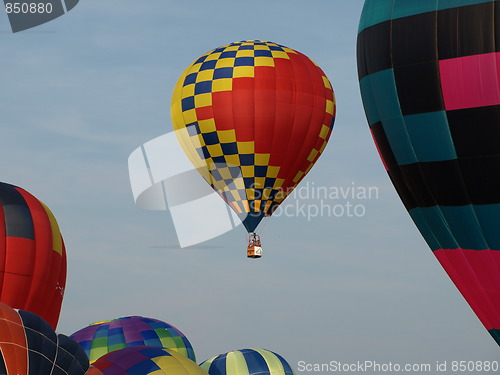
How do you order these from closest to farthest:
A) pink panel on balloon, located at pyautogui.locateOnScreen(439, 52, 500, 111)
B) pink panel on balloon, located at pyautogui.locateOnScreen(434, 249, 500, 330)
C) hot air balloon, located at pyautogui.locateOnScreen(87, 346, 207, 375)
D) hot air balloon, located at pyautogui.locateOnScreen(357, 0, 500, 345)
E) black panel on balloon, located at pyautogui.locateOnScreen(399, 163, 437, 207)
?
pink panel on balloon, located at pyautogui.locateOnScreen(439, 52, 500, 111) → hot air balloon, located at pyautogui.locateOnScreen(357, 0, 500, 345) → pink panel on balloon, located at pyautogui.locateOnScreen(434, 249, 500, 330) → black panel on balloon, located at pyautogui.locateOnScreen(399, 163, 437, 207) → hot air balloon, located at pyautogui.locateOnScreen(87, 346, 207, 375)

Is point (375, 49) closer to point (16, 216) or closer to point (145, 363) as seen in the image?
point (145, 363)

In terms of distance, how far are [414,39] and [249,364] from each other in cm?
1193

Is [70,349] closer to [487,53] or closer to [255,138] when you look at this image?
[487,53]

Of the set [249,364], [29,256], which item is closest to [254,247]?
[249,364]

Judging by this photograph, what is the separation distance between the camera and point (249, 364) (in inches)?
1059

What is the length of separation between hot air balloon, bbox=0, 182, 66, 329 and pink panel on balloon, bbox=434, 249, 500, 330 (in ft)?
27.1

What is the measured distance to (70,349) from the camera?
15.5 meters

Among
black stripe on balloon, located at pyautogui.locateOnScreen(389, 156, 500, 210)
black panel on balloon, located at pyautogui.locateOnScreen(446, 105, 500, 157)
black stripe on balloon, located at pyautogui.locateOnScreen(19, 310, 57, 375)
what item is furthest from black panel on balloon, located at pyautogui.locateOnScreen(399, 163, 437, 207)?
black stripe on balloon, located at pyautogui.locateOnScreen(19, 310, 57, 375)

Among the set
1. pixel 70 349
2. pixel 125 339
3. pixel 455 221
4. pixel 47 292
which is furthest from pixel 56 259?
pixel 455 221

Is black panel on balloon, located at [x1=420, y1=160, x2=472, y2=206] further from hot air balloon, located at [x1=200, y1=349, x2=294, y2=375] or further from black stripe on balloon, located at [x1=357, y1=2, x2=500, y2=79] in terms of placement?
hot air balloon, located at [x1=200, y1=349, x2=294, y2=375]

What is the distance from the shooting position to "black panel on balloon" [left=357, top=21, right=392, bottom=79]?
1786 centimetres

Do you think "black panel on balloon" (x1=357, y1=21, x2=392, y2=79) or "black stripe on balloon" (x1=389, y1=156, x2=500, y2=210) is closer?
"black stripe on balloon" (x1=389, y1=156, x2=500, y2=210)

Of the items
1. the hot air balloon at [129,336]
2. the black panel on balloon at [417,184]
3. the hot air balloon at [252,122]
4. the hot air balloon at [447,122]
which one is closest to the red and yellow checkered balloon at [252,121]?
the hot air balloon at [252,122]

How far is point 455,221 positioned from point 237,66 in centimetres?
1162
